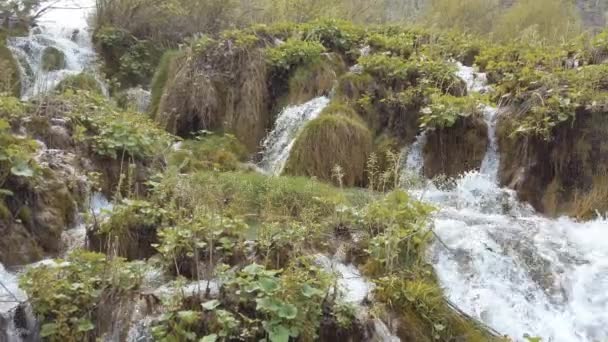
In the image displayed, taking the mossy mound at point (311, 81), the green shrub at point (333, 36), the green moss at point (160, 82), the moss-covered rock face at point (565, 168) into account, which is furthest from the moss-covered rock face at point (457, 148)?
the green moss at point (160, 82)

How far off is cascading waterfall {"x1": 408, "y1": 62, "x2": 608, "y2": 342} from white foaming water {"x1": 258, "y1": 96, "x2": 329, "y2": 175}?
9.58 ft

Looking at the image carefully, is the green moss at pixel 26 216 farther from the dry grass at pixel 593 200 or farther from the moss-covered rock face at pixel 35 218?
the dry grass at pixel 593 200

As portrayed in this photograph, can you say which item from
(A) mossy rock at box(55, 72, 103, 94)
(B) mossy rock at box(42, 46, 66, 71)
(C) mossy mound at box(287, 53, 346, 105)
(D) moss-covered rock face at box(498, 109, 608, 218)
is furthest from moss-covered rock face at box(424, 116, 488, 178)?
(B) mossy rock at box(42, 46, 66, 71)

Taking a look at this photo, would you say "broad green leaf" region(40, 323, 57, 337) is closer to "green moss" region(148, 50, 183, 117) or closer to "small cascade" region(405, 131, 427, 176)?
"small cascade" region(405, 131, 427, 176)

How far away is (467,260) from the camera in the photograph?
5352mm

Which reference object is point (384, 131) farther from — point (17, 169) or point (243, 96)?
point (17, 169)

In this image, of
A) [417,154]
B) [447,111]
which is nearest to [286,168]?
[417,154]

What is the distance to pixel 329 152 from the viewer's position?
7.92m

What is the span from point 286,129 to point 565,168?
156 inches

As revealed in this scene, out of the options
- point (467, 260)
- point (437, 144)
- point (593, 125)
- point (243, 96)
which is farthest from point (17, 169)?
point (593, 125)

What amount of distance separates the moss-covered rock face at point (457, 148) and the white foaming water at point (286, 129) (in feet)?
5.77

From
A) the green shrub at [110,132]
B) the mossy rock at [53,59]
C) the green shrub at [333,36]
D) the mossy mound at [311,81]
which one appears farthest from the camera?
the mossy rock at [53,59]

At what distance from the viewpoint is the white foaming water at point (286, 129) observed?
341 inches

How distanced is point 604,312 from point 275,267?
2809mm
